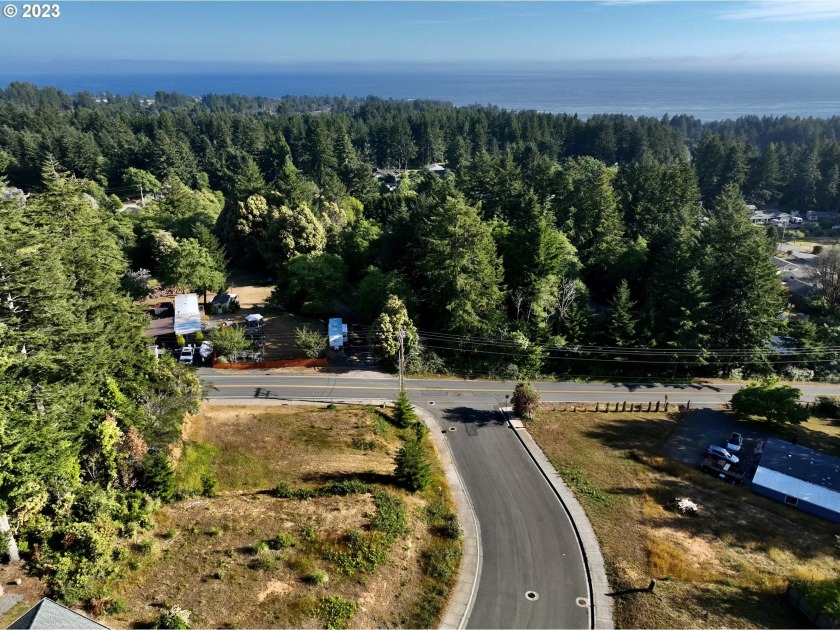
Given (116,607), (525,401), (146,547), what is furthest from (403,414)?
(116,607)

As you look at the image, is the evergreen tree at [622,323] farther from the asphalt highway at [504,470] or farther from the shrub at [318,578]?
the shrub at [318,578]

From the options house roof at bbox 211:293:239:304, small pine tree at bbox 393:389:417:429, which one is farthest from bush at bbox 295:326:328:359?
house roof at bbox 211:293:239:304

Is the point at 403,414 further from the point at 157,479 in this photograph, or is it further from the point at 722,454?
the point at 722,454

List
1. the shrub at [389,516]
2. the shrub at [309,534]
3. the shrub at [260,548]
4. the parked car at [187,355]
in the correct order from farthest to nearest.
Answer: the parked car at [187,355] → the shrub at [389,516] → the shrub at [309,534] → the shrub at [260,548]

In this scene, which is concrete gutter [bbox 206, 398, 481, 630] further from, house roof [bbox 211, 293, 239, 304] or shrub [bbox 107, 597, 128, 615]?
house roof [bbox 211, 293, 239, 304]

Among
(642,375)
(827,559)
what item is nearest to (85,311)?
(827,559)

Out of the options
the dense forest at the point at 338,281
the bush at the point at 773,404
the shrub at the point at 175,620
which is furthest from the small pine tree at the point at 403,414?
the bush at the point at 773,404
